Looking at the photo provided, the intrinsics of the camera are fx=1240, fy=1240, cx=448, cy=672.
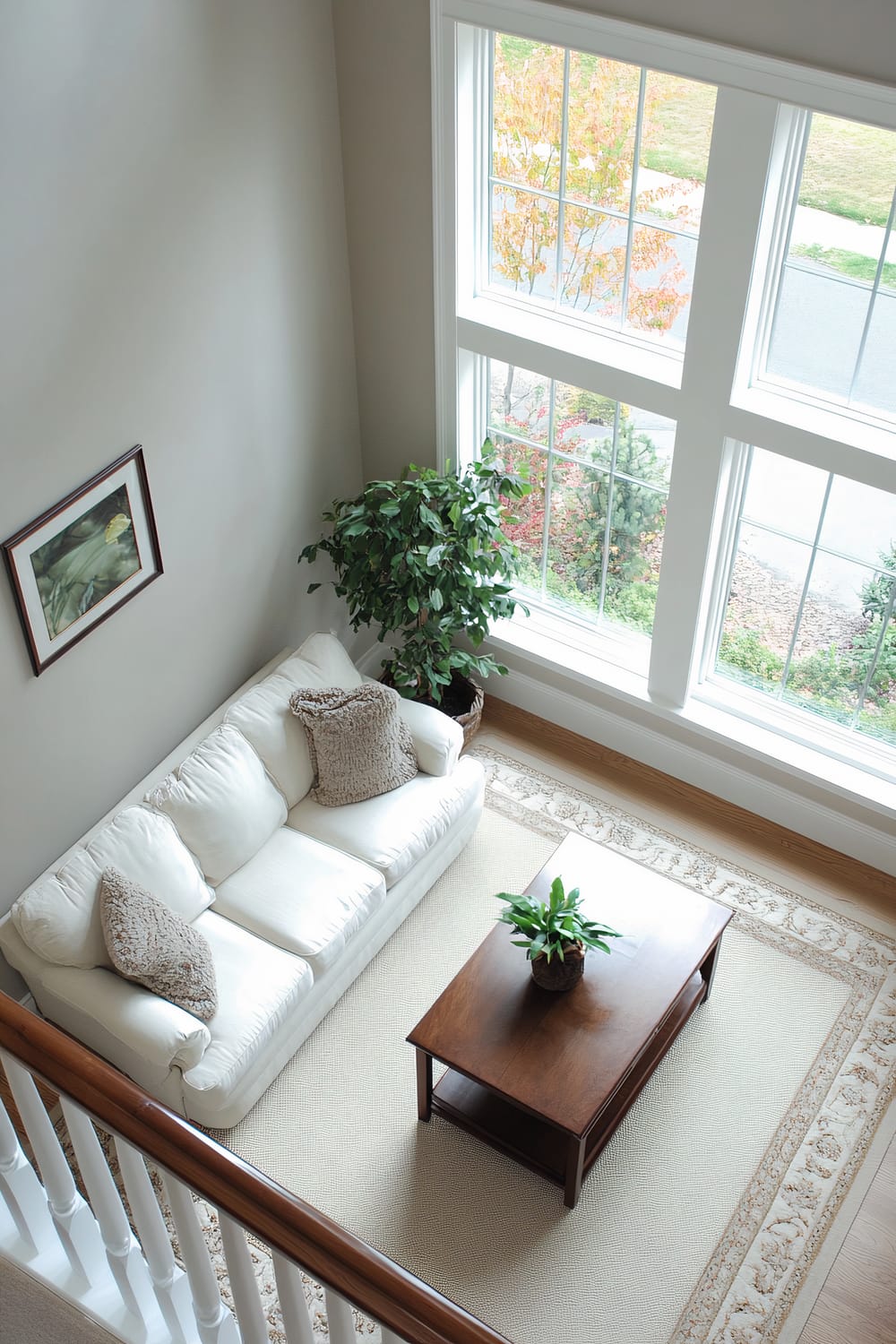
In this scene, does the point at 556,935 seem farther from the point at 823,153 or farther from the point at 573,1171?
the point at 823,153

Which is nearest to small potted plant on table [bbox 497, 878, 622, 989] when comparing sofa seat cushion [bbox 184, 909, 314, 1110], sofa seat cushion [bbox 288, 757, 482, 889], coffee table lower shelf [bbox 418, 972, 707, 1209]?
coffee table lower shelf [bbox 418, 972, 707, 1209]

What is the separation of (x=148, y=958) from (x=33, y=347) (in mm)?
1861

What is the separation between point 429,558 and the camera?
462 centimetres

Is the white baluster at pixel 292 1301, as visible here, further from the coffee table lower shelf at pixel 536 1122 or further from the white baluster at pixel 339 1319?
the coffee table lower shelf at pixel 536 1122

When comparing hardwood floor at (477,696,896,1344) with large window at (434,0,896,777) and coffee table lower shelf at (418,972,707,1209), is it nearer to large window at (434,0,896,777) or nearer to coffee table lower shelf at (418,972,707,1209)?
large window at (434,0,896,777)

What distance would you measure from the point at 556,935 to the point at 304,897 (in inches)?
37.0

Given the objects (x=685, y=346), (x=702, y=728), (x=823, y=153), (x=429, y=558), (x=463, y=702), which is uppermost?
(x=823, y=153)

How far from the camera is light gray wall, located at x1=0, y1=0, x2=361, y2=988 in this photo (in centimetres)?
344

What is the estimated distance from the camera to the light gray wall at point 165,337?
3.44 m

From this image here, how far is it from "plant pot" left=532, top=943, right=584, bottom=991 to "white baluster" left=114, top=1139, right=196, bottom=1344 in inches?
72.3

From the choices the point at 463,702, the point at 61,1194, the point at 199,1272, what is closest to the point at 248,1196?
the point at 199,1272

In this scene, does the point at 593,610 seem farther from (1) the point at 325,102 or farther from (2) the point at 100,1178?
(2) the point at 100,1178

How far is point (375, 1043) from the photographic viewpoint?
14.1 feet

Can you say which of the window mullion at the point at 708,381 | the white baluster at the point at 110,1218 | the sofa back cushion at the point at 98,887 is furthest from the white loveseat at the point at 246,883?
the white baluster at the point at 110,1218
